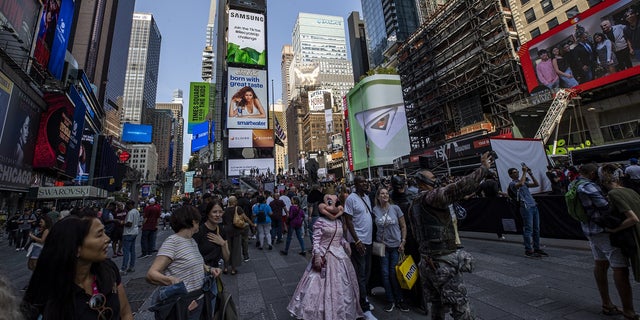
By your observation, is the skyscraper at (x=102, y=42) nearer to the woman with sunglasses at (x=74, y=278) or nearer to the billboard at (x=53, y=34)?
the billboard at (x=53, y=34)

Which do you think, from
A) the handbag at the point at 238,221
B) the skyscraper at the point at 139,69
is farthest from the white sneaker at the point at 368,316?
the skyscraper at the point at 139,69

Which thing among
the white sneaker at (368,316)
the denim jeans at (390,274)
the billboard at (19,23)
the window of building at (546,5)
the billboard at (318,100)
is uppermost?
the billboard at (318,100)

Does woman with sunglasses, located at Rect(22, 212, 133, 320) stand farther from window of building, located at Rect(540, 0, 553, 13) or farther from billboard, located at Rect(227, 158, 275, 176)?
window of building, located at Rect(540, 0, 553, 13)

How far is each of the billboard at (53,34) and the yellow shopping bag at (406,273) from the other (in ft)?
104

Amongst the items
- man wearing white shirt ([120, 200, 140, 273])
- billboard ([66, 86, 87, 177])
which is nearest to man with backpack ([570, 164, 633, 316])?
man wearing white shirt ([120, 200, 140, 273])

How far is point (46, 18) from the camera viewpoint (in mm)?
23109

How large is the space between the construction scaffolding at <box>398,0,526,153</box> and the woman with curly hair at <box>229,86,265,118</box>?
79.9ft

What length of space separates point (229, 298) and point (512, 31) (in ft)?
131

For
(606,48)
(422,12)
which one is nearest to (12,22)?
(606,48)

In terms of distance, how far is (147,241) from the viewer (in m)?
9.40

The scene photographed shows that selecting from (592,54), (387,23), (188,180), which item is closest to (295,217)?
(592,54)

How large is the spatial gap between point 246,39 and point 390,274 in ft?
150

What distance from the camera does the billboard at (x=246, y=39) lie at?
41.6 m

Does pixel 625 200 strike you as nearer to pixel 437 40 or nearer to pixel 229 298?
pixel 229 298
